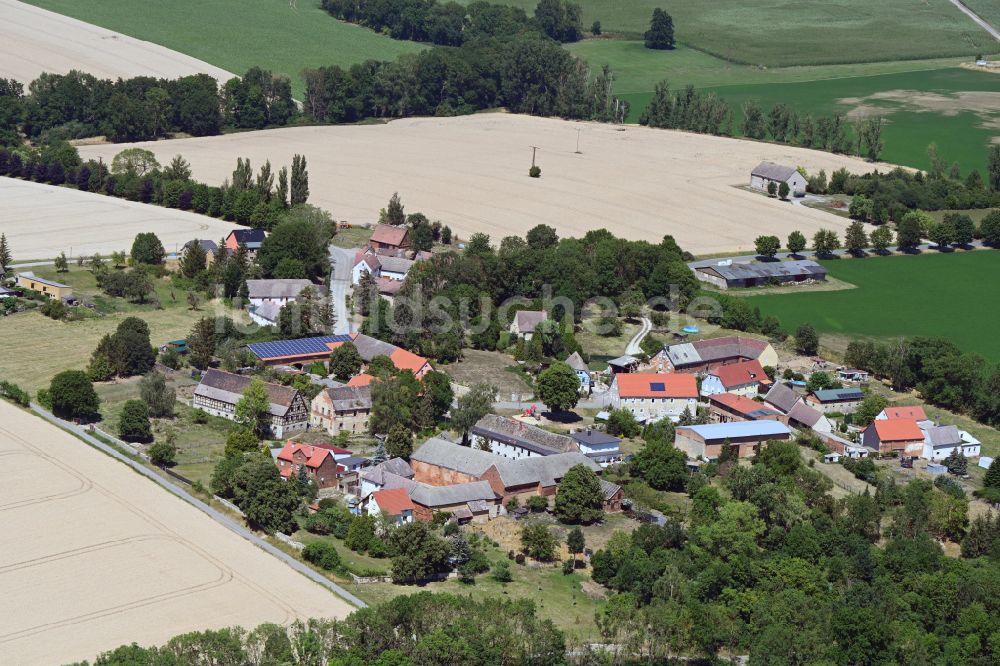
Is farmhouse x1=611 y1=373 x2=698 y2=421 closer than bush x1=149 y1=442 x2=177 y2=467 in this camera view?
No

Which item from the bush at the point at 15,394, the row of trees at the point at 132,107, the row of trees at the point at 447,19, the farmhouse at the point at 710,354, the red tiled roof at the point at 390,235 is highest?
the row of trees at the point at 447,19

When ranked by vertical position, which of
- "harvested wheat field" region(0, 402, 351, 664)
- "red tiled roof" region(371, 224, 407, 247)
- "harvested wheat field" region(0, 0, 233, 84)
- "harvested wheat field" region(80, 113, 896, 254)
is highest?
"harvested wheat field" region(0, 0, 233, 84)

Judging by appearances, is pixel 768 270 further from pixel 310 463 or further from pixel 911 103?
pixel 911 103

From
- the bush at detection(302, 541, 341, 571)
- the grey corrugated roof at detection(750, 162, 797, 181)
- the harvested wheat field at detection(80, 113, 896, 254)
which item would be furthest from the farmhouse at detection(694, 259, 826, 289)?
the bush at detection(302, 541, 341, 571)

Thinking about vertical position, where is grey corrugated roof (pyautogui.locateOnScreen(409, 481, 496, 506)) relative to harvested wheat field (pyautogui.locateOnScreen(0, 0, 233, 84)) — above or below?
below

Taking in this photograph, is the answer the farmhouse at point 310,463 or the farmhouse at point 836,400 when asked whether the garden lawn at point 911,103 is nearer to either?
the farmhouse at point 836,400

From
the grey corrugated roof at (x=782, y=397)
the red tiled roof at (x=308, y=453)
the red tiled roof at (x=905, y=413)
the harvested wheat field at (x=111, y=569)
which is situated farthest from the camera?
the grey corrugated roof at (x=782, y=397)

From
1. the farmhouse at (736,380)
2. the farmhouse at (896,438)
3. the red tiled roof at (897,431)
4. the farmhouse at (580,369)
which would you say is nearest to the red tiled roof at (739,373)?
the farmhouse at (736,380)

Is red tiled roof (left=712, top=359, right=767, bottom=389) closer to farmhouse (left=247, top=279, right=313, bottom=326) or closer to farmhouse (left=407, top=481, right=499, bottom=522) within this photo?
farmhouse (left=407, top=481, right=499, bottom=522)
